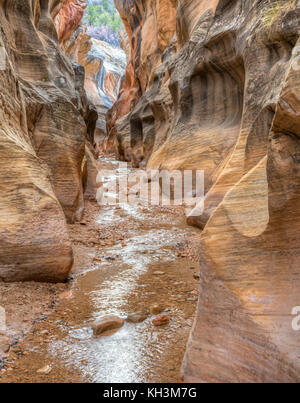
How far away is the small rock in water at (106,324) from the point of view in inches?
136

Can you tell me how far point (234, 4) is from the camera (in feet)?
30.1

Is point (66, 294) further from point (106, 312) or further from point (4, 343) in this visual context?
point (4, 343)

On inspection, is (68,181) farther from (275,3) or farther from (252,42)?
(275,3)

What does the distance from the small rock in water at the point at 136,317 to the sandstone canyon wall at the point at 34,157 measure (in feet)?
4.65

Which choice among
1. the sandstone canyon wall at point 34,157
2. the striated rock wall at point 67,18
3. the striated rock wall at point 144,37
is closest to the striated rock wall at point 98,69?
the striated rock wall at point 67,18

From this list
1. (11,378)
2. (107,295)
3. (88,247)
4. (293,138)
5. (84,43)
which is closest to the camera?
(293,138)

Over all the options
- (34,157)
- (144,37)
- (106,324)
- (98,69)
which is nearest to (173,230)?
(34,157)

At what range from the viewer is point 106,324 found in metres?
3.50

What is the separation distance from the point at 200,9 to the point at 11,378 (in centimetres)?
1348

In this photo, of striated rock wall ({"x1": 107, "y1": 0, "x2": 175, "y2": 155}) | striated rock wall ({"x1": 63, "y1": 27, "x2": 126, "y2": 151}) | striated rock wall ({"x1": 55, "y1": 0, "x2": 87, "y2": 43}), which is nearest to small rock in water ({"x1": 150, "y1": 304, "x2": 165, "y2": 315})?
striated rock wall ({"x1": 107, "y1": 0, "x2": 175, "y2": 155})

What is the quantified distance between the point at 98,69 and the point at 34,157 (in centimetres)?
4852

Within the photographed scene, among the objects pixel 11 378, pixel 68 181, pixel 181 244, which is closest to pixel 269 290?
pixel 11 378

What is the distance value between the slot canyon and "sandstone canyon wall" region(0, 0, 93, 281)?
1.0 inches

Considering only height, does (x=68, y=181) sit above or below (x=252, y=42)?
below
